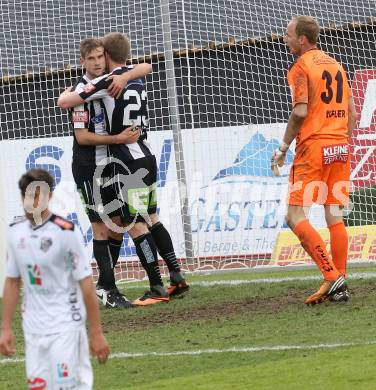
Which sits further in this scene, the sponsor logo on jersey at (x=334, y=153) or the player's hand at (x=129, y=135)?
the player's hand at (x=129, y=135)

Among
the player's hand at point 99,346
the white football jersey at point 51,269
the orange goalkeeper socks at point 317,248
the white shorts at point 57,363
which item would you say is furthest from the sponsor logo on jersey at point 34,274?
the orange goalkeeper socks at point 317,248

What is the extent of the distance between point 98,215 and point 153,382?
345 cm

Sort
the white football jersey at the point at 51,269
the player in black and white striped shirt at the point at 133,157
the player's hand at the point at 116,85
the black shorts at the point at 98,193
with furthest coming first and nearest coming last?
the black shorts at the point at 98,193, the player in black and white striped shirt at the point at 133,157, the player's hand at the point at 116,85, the white football jersey at the point at 51,269

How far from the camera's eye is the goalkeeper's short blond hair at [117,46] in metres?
9.75

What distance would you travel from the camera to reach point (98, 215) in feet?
32.7

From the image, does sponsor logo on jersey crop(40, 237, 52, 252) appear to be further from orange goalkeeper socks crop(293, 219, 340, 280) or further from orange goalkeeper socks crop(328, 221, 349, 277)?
orange goalkeeper socks crop(328, 221, 349, 277)

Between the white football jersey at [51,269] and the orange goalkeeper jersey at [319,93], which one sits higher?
the orange goalkeeper jersey at [319,93]

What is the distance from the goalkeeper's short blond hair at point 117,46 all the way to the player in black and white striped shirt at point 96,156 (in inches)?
2.9

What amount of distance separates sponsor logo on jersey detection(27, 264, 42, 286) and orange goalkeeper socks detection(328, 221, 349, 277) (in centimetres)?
446

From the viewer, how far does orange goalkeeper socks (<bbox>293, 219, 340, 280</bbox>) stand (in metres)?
9.02

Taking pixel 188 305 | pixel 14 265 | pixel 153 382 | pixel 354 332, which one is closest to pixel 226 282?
pixel 188 305

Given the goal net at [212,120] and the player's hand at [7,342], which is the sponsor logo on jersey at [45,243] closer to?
the player's hand at [7,342]

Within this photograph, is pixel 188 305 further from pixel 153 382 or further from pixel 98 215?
pixel 153 382

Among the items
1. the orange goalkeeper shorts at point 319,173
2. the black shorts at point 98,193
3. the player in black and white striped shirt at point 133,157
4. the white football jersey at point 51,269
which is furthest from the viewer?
the black shorts at point 98,193
